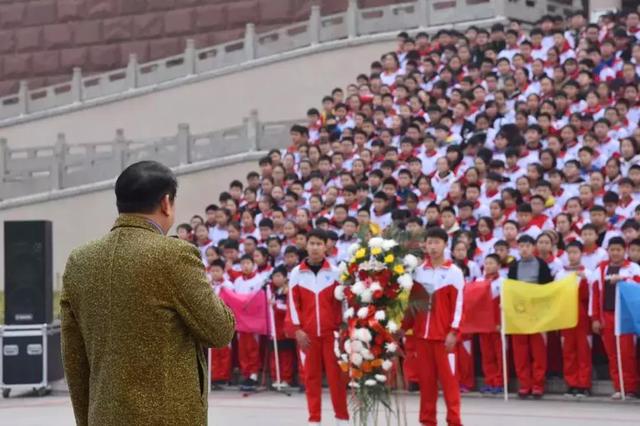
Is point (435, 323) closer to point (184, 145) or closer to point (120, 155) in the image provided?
point (184, 145)

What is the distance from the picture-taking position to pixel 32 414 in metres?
12.4

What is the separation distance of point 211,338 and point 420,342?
236 inches

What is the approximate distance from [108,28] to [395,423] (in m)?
20.3

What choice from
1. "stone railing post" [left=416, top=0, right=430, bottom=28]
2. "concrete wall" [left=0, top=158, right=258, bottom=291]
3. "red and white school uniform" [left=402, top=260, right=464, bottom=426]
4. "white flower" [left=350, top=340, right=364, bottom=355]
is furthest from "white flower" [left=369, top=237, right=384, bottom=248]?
"stone railing post" [left=416, top=0, right=430, bottom=28]

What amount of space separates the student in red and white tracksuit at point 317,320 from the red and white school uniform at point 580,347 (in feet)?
9.50

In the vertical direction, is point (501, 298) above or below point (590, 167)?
below

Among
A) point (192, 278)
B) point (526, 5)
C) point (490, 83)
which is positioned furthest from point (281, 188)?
point (192, 278)

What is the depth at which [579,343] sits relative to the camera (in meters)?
12.7

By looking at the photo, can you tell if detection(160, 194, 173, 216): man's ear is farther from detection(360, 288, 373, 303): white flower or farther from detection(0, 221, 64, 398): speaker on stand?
detection(0, 221, 64, 398): speaker on stand

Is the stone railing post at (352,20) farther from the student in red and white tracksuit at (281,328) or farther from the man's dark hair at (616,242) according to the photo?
the man's dark hair at (616,242)

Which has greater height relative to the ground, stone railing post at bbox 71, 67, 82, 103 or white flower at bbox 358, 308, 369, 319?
stone railing post at bbox 71, 67, 82, 103

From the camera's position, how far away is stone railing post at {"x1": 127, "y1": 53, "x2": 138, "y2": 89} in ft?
90.6

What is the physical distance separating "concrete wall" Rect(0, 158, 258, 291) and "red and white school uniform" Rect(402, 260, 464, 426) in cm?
1246

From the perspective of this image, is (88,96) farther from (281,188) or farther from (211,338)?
(211,338)
